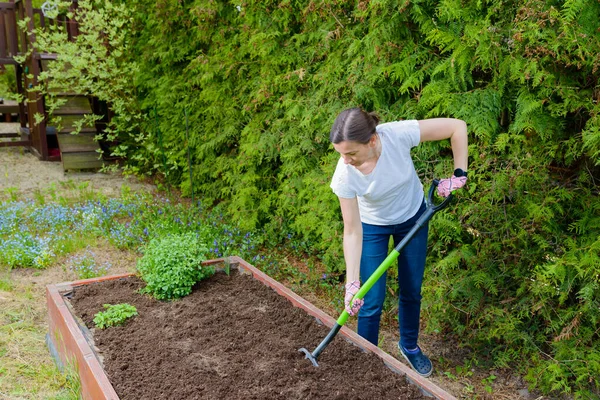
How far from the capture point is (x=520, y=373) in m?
3.08

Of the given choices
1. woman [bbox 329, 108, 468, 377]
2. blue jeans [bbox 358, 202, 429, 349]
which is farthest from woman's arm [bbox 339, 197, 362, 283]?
blue jeans [bbox 358, 202, 429, 349]

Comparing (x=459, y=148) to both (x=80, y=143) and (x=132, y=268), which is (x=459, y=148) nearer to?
(x=132, y=268)

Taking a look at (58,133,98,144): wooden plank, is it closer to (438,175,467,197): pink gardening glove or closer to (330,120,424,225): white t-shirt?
(330,120,424,225): white t-shirt

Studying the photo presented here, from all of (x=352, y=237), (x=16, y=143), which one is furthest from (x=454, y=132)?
(x=16, y=143)

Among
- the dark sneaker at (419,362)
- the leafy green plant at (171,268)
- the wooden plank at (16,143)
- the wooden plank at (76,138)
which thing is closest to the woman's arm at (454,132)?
the dark sneaker at (419,362)

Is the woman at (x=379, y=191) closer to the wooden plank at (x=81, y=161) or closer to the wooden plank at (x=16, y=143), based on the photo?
the wooden plank at (x=81, y=161)

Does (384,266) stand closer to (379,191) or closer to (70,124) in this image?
(379,191)

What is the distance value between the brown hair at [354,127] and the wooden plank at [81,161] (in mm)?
6038

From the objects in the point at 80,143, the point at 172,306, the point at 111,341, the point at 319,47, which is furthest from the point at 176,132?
the point at 111,341

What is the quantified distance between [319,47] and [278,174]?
1258mm

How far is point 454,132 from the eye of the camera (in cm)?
260

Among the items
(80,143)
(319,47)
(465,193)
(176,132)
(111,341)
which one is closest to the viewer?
(111,341)

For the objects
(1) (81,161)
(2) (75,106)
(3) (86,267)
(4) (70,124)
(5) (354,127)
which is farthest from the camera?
(2) (75,106)

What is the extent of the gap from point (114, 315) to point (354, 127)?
1827 millimetres
